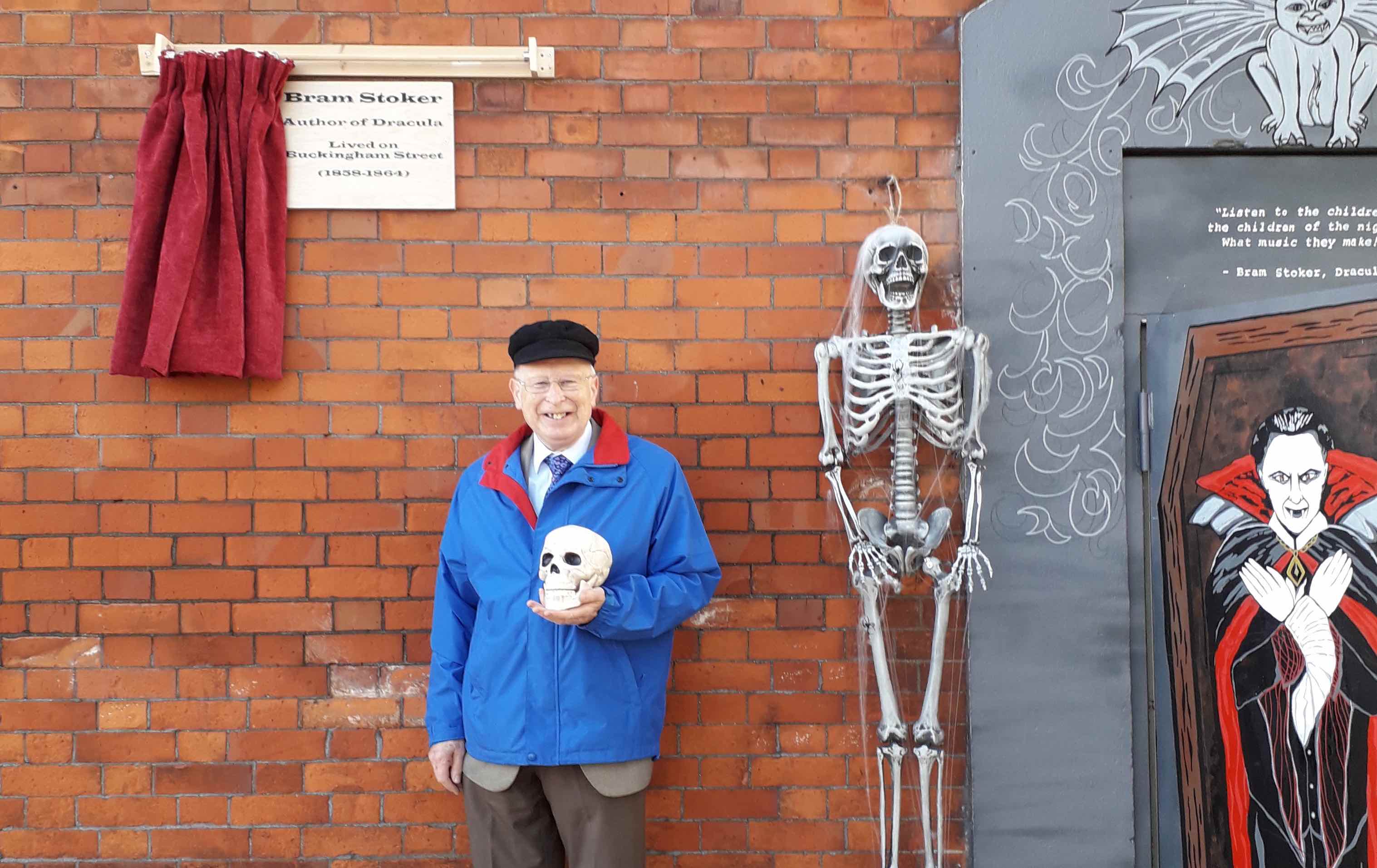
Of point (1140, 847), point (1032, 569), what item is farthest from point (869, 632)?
point (1140, 847)

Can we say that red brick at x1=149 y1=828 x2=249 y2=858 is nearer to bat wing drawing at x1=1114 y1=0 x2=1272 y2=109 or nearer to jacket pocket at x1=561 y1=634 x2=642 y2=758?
jacket pocket at x1=561 y1=634 x2=642 y2=758

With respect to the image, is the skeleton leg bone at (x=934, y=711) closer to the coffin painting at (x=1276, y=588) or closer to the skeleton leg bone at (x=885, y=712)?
the skeleton leg bone at (x=885, y=712)

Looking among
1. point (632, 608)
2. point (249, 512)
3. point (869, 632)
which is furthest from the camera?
point (249, 512)

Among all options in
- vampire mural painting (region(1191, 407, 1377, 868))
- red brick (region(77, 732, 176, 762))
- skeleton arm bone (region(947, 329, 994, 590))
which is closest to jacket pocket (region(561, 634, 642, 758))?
skeleton arm bone (region(947, 329, 994, 590))

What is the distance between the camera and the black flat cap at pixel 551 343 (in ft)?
8.52

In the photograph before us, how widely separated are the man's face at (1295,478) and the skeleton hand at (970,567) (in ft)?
2.92

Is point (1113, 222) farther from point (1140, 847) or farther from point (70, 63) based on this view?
point (70, 63)

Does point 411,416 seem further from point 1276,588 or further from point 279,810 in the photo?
point 1276,588

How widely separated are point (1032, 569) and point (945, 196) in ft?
3.88

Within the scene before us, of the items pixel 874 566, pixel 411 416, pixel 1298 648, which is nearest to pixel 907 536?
pixel 874 566

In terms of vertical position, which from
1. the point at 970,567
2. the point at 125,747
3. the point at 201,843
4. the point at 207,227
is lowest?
the point at 201,843

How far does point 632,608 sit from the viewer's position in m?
2.44

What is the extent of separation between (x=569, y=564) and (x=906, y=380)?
1.12 m

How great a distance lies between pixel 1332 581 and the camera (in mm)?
3061
